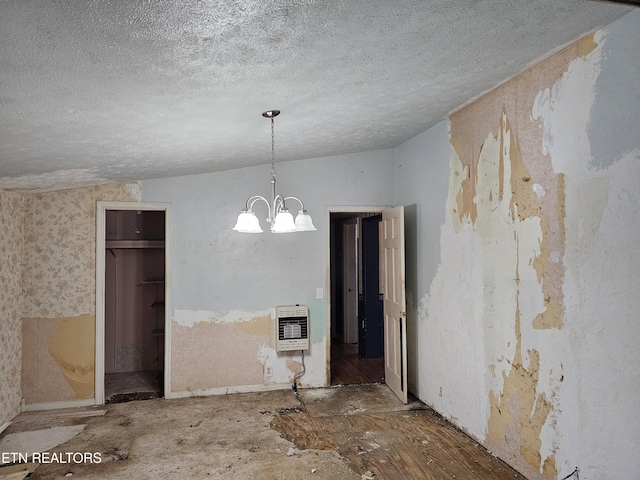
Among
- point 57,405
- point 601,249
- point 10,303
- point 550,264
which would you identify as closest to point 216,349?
point 57,405

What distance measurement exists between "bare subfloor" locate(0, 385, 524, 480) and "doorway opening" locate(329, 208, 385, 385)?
2.83 ft

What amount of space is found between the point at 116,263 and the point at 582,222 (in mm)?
5085

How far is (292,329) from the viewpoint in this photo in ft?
15.7

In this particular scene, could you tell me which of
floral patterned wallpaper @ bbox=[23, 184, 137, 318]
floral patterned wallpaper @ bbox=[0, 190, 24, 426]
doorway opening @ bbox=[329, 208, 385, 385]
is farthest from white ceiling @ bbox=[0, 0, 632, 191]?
doorway opening @ bbox=[329, 208, 385, 385]

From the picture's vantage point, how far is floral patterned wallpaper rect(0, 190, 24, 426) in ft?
12.7

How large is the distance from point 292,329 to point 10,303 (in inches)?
104

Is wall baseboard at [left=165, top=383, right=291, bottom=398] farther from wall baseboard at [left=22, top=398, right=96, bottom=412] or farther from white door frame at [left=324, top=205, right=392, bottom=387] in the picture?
wall baseboard at [left=22, top=398, right=96, bottom=412]

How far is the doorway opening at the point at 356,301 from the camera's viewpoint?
5.56 m

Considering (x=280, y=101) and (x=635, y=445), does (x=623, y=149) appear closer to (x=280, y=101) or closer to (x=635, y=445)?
(x=635, y=445)

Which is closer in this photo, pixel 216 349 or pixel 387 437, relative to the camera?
pixel 387 437

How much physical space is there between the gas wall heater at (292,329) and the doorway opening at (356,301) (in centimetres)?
65

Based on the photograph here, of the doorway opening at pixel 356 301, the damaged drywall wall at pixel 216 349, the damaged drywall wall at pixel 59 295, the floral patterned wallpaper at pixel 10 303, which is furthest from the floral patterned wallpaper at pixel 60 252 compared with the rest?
the doorway opening at pixel 356 301

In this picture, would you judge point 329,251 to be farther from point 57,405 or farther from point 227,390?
point 57,405

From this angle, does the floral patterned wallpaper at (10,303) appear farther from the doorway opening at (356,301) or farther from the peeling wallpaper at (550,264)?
the peeling wallpaper at (550,264)
